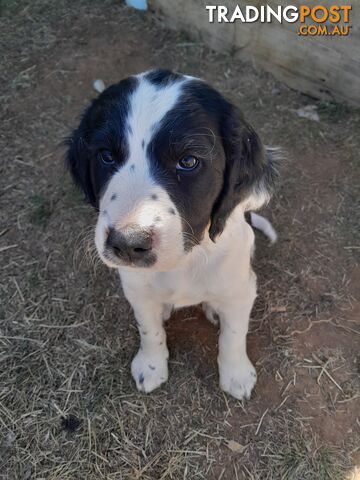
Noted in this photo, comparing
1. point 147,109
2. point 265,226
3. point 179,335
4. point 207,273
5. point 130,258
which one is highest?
point 147,109

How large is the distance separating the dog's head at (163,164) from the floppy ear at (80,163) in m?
0.01

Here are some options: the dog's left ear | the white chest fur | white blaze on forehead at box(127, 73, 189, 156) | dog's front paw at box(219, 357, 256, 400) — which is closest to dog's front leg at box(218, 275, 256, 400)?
dog's front paw at box(219, 357, 256, 400)

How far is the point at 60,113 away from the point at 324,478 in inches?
143

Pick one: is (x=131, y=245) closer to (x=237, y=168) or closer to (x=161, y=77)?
(x=237, y=168)

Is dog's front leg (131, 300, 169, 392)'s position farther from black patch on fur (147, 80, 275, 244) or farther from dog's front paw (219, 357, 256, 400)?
black patch on fur (147, 80, 275, 244)

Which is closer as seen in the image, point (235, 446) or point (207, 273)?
point (207, 273)

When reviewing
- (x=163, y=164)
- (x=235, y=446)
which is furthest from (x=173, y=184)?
(x=235, y=446)

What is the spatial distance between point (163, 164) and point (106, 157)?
11.0 inches

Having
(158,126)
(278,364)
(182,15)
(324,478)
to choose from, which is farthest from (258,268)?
(182,15)

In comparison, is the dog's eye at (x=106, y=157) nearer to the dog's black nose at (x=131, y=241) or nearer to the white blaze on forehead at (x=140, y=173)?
the white blaze on forehead at (x=140, y=173)

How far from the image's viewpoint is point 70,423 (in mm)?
3223

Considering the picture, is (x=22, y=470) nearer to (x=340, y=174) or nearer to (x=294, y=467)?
(x=294, y=467)

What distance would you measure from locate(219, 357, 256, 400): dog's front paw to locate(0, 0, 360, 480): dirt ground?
69 millimetres

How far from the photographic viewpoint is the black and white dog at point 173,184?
2.08 meters
